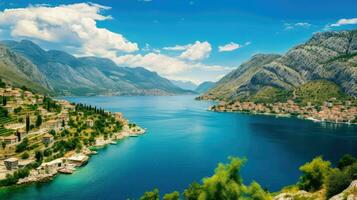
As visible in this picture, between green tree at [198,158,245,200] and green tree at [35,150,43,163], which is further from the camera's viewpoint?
green tree at [35,150,43,163]

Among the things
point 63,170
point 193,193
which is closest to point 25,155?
point 63,170

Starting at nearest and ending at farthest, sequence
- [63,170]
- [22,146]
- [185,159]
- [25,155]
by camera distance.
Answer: [63,170], [25,155], [22,146], [185,159]

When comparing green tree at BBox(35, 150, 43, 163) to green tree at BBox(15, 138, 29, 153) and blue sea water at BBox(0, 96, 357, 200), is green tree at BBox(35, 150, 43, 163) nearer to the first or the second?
green tree at BBox(15, 138, 29, 153)

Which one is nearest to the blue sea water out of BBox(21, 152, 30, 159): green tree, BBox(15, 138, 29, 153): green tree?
BBox(21, 152, 30, 159): green tree

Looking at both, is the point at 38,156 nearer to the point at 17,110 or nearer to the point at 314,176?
the point at 17,110

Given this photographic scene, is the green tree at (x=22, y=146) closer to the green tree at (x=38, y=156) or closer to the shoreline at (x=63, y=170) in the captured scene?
the green tree at (x=38, y=156)

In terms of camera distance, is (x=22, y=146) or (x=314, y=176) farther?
(x=22, y=146)
